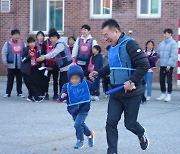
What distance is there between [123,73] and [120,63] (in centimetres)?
14

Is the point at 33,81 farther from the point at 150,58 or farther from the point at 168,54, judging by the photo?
the point at 168,54

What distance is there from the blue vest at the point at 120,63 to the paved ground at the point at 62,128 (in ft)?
4.52

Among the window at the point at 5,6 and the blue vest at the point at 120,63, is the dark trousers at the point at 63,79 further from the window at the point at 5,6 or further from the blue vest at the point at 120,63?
the window at the point at 5,6

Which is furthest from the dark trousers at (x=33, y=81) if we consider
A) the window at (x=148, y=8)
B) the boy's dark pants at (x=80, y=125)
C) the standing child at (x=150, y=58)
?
the window at (x=148, y=8)

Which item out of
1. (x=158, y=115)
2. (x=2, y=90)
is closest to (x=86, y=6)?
(x=2, y=90)

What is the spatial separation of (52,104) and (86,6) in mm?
8805

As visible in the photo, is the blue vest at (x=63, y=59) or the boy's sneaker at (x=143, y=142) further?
the blue vest at (x=63, y=59)

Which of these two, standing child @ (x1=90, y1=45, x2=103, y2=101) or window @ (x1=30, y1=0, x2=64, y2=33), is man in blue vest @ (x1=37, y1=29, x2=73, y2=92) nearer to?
standing child @ (x1=90, y1=45, x2=103, y2=101)

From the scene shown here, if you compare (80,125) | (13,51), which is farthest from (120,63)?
(13,51)

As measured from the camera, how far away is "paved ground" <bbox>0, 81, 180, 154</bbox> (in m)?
8.53

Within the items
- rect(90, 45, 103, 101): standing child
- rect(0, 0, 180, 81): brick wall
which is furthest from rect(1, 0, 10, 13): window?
rect(90, 45, 103, 101): standing child

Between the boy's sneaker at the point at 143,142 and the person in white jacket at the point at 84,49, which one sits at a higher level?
the person in white jacket at the point at 84,49

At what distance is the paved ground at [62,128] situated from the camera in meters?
8.53

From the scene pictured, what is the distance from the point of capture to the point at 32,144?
348 inches
